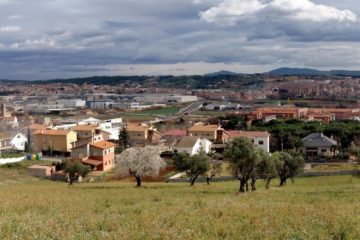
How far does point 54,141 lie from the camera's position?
7212 centimetres

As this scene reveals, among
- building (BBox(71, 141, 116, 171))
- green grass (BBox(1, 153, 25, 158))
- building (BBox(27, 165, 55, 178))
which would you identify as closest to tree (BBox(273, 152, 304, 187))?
building (BBox(27, 165, 55, 178))

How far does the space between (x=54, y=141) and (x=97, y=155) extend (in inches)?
653

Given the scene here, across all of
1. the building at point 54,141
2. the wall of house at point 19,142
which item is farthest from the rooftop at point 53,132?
the wall of house at point 19,142

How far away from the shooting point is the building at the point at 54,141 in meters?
71.2

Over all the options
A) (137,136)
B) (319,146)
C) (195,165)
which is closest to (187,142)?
(137,136)

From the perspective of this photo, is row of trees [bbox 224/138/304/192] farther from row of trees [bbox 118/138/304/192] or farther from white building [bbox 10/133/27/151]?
white building [bbox 10/133/27/151]

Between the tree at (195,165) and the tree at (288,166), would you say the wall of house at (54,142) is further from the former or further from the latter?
the tree at (288,166)

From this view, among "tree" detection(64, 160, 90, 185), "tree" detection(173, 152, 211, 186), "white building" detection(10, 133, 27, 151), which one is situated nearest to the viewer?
"tree" detection(173, 152, 211, 186)

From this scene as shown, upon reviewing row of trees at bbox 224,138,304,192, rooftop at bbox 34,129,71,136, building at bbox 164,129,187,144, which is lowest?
building at bbox 164,129,187,144

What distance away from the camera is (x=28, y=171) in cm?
5081

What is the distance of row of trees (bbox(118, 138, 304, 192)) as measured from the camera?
29625 millimetres

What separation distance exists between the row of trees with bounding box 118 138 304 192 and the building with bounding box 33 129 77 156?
31434 mm

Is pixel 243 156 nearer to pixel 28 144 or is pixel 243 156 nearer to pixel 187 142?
pixel 187 142

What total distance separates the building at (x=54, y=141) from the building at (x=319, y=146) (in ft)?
116
